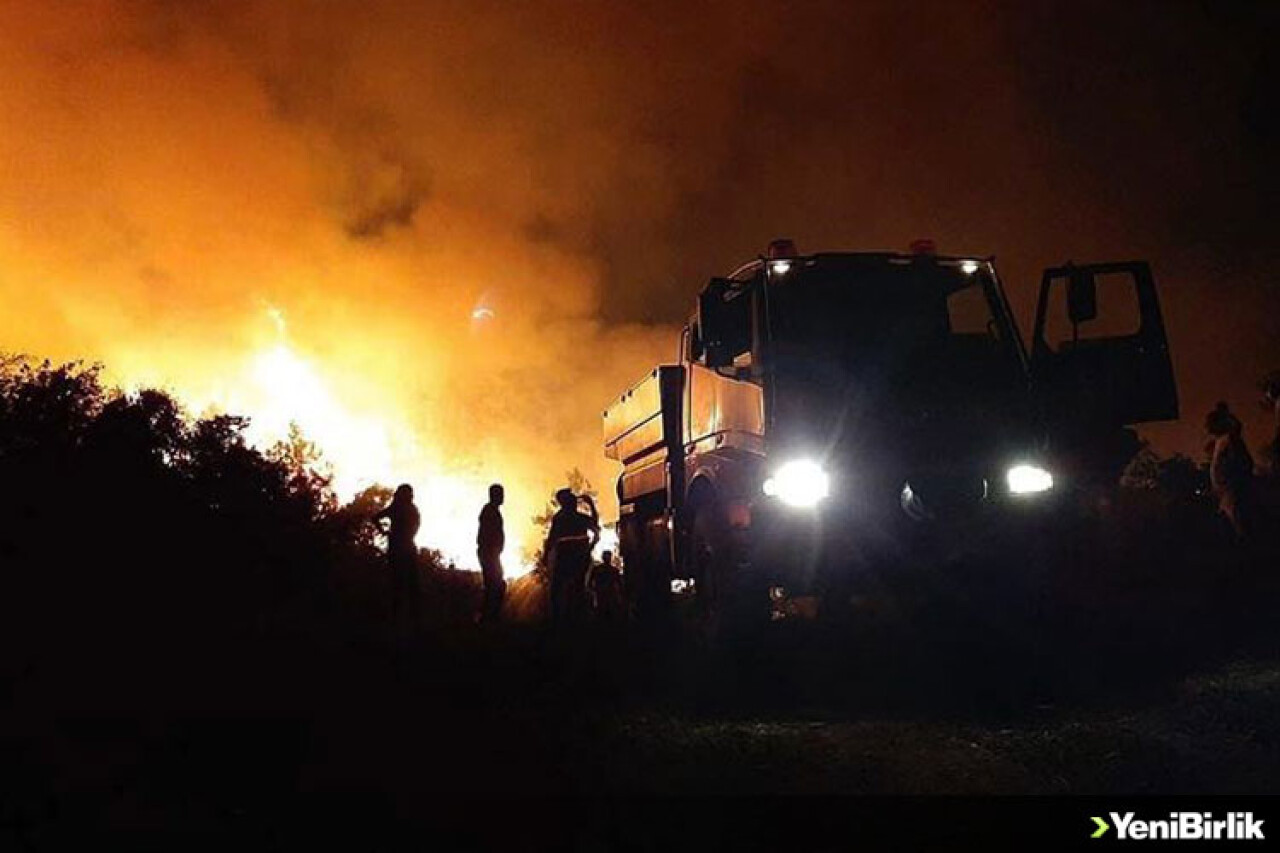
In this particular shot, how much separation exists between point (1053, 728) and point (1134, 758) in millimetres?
855

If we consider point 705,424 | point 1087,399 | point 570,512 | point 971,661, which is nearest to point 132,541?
point 570,512

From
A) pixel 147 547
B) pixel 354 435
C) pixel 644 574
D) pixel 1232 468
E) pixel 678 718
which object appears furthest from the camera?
pixel 354 435

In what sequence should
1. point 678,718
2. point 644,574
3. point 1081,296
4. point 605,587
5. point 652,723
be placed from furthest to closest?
point 605,587, point 644,574, point 1081,296, point 678,718, point 652,723

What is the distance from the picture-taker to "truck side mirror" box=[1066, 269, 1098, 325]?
23.5 ft

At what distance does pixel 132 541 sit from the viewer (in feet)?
43.5

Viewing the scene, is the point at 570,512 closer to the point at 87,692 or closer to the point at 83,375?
the point at 87,692

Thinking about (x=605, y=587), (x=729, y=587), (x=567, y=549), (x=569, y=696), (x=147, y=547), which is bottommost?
(x=569, y=696)

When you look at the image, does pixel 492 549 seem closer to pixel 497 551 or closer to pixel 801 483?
pixel 497 551

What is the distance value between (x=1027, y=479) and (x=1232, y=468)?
Answer: 433 centimetres

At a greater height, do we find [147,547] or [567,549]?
[147,547]

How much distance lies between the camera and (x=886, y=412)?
24.8 feet

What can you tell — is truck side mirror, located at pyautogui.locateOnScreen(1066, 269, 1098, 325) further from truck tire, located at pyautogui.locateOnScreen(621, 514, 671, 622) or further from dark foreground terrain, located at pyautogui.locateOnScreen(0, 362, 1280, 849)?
truck tire, located at pyautogui.locateOnScreen(621, 514, 671, 622)

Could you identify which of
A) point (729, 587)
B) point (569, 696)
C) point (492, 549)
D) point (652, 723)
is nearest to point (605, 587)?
point (492, 549)

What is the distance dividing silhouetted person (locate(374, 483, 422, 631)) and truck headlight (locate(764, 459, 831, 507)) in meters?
5.43
